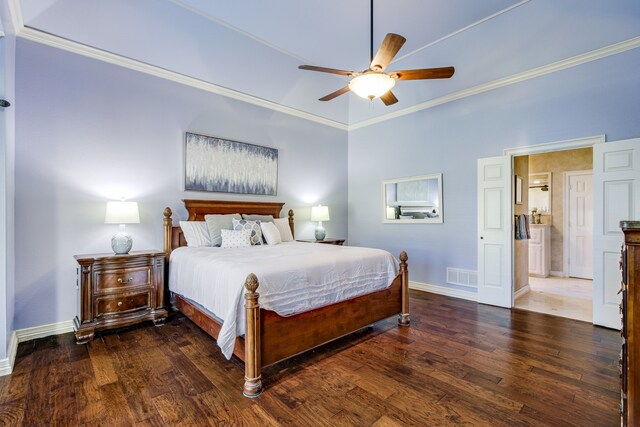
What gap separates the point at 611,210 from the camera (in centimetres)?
323

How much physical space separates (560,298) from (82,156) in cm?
663

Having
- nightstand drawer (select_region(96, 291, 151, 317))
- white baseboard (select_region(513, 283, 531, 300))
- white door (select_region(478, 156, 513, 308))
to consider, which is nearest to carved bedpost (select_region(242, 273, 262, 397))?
nightstand drawer (select_region(96, 291, 151, 317))

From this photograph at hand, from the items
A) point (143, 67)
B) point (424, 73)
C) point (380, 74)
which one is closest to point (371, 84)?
point (380, 74)

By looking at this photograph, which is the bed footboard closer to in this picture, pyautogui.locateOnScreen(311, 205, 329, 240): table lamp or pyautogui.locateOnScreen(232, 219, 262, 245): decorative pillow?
pyautogui.locateOnScreen(232, 219, 262, 245): decorative pillow

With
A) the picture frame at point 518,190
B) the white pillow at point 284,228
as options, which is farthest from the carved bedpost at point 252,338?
the picture frame at point 518,190

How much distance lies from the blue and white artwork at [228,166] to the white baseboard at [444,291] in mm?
2927

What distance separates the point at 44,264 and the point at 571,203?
8523 mm

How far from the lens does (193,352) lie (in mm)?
2701

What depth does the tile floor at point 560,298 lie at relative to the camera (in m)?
3.81

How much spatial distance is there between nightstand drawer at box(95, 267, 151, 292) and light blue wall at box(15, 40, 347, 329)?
538 mm

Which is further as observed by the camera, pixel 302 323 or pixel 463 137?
pixel 463 137

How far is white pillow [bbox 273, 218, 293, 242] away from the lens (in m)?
4.67

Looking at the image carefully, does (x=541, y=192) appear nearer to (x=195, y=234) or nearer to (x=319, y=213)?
(x=319, y=213)

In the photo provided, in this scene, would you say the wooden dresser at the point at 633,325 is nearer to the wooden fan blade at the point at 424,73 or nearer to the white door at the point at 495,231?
the wooden fan blade at the point at 424,73
